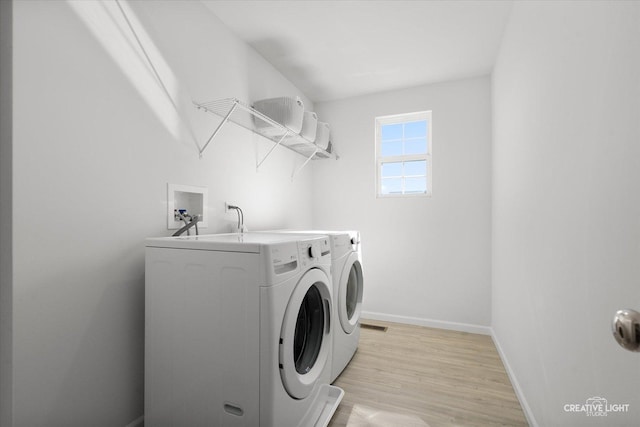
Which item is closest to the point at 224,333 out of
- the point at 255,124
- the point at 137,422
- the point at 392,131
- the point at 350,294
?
the point at 137,422

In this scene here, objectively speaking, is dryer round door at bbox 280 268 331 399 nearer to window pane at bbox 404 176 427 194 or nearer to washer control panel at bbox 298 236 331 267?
washer control panel at bbox 298 236 331 267

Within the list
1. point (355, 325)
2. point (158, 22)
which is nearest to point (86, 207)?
point (158, 22)

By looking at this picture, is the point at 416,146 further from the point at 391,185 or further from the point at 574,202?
the point at 574,202

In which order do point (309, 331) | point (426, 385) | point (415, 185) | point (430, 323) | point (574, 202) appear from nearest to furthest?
point (574, 202) → point (309, 331) → point (426, 385) → point (430, 323) → point (415, 185)

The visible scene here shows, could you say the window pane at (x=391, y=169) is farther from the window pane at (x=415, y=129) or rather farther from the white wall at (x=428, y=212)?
the window pane at (x=415, y=129)

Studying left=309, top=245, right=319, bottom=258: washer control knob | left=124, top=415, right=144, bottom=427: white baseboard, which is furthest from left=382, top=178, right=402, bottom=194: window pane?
left=124, top=415, right=144, bottom=427: white baseboard

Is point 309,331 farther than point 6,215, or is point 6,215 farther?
point 309,331

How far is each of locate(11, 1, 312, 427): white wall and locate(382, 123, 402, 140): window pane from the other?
206 cm

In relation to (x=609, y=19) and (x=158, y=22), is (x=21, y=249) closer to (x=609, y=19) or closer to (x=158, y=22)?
(x=158, y=22)

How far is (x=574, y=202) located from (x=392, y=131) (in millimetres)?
2423

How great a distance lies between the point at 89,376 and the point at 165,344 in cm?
31

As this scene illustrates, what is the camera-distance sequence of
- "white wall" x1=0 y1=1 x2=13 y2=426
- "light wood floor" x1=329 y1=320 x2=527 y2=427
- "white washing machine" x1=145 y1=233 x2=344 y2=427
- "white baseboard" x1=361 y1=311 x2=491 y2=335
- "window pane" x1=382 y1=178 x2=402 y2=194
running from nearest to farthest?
"white wall" x1=0 y1=1 x2=13 y2=426 → "white washing machine" x1=145 y1=233 x2=344 y2=427 → "light wood floor" x1=329 y1=320 x2=527 y2=427 → "white baseboard" x1=361 y1=311 x2=491 y2=335 → "window pane" x1=382 y1=178 x2=402 y2=194

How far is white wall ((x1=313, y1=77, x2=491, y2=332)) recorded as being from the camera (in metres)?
2.83

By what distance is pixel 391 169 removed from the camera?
3.26 meters
